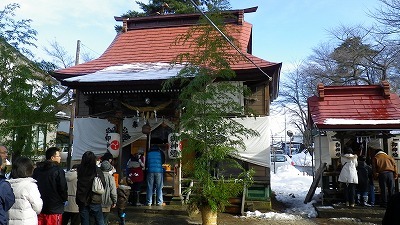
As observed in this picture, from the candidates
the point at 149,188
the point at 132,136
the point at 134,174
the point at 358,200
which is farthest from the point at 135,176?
the point at 358,200

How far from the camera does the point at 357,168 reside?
1022 centimetres

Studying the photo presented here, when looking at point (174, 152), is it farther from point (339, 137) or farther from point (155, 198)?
point (339, 137)

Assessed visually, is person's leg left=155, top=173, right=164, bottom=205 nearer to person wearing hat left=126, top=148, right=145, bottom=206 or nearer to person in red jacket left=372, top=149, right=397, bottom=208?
person wearing hat left=126, top=148, right=145, bottom=206

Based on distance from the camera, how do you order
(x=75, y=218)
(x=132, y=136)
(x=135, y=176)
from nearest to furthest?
(x=75, y=218), (x=135, y=176), (x=132, y=136)

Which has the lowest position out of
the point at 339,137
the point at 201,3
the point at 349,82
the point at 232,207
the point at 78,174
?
the point at 232,207

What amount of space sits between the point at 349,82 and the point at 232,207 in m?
19.6

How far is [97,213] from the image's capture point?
19.6 ft

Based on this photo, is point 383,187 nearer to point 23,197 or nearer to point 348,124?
point 348,124

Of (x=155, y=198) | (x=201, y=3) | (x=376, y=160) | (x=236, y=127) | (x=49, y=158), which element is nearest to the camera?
(x=49, y=158)

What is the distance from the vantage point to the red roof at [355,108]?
405 inches

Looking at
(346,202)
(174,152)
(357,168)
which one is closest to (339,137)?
(357,168)

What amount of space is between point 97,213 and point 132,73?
6.24 meters

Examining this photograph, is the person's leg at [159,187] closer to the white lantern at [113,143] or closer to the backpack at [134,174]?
the backpack at [134,174]

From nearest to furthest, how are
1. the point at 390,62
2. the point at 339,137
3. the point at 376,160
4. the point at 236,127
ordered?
the point at 236,127
the point at 376,160
the point at 339,137
the point at 390,62
